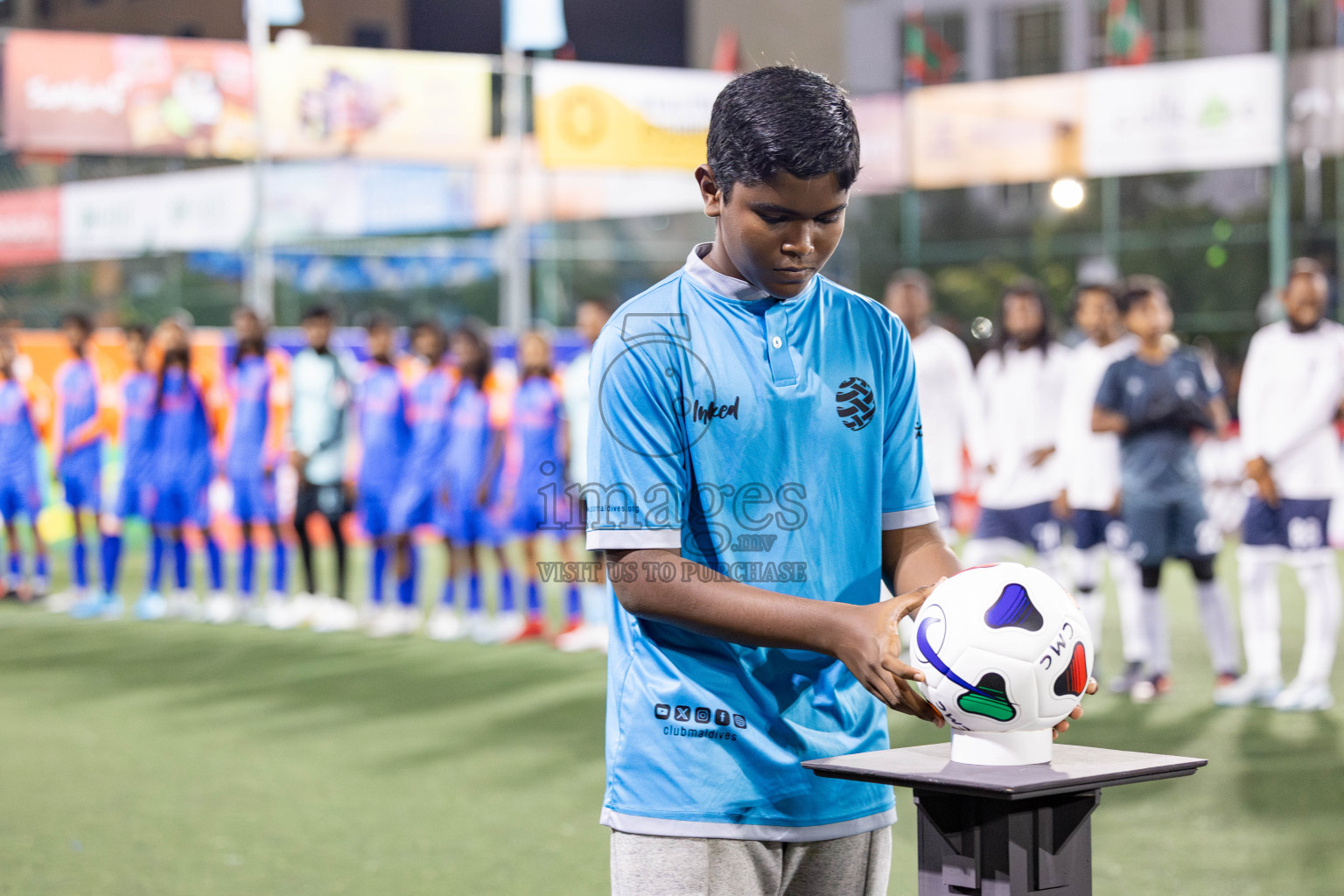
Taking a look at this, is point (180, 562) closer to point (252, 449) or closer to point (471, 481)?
point (252, 449)

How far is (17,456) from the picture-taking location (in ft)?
37.5

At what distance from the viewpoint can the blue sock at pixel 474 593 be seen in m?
9.73

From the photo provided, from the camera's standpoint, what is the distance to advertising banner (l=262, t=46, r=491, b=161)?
16.4m

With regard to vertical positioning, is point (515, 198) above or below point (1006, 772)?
above

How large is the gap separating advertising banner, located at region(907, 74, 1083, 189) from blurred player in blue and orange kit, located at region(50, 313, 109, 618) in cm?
1458

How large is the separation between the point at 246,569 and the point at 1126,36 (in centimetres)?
1758

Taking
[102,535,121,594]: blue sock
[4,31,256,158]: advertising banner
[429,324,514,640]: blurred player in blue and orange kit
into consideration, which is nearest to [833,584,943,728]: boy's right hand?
[429,324,514,640]: blurred player in blue and orange kit

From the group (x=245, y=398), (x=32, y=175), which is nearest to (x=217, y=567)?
(x=245, y=398)

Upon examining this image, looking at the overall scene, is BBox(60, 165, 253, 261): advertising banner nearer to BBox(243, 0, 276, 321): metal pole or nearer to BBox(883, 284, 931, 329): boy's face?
BBox(243, 0, 276, 321): metal pole

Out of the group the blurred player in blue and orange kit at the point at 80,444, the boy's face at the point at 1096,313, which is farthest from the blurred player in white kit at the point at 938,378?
the blurred player in blue and orange kit at the point at 80,444

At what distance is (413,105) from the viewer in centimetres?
1695

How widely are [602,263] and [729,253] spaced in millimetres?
20781

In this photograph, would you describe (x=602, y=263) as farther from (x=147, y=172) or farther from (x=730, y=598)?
(x=730, y=598)

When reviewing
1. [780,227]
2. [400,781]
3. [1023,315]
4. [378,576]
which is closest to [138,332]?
[378,576]
